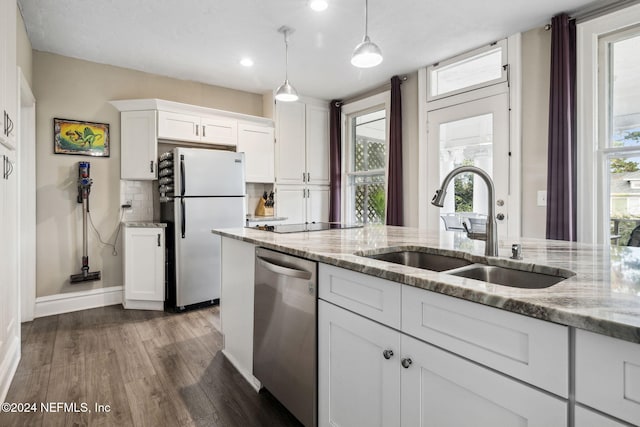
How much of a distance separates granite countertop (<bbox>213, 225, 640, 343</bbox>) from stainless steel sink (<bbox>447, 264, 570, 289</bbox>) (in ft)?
0.11

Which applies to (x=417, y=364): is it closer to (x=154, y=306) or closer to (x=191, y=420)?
(x=191, y=420)

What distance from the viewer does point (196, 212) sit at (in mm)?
3520

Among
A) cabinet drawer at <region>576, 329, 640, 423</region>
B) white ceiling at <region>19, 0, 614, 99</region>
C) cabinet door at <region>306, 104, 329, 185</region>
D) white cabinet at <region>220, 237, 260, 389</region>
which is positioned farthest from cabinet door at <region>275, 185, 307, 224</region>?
cabinet drawer at <region>576, 329, 640, 423</region>

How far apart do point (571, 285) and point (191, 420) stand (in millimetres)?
1734

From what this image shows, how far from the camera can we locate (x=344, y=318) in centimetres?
134

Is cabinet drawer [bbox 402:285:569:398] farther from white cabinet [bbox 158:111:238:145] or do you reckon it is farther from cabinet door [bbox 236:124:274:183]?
cabinet door [bbox 236:124:274:183]

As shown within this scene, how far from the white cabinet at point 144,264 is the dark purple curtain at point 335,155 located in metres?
2.39

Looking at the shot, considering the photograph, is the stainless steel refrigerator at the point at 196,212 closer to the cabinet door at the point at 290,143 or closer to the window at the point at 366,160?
the cabinet door at the point at 290,143

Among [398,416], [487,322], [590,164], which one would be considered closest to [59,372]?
[398,416]

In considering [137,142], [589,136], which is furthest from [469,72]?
[137,142]

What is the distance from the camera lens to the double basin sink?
1188mm

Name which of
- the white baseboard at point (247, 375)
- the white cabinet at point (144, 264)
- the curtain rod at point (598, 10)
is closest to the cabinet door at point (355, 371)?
the white baseboard at point (247, 375)

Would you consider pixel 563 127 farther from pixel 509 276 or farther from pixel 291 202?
pixel 291 202

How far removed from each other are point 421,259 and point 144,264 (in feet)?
9.32
